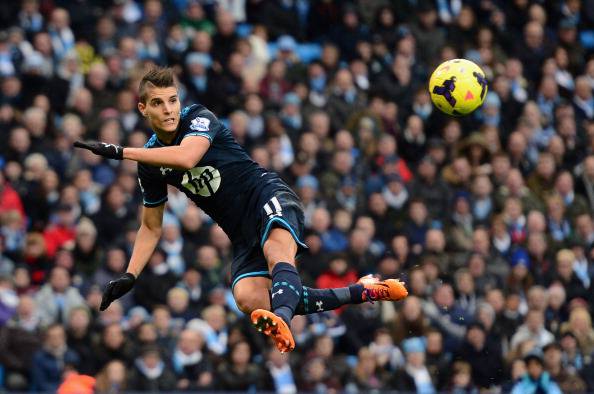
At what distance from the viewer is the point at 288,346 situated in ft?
30.9

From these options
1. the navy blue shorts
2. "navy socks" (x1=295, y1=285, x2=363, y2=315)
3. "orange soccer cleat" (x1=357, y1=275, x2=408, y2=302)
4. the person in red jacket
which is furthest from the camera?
the person in red jacket

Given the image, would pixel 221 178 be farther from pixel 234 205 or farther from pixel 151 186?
pixel 151 186

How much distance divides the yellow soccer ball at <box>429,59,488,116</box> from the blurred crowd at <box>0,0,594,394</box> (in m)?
4.11

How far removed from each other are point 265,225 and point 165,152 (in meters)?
1.06

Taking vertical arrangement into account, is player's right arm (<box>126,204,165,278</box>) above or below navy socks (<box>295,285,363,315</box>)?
above

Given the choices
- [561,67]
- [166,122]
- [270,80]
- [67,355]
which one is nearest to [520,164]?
[561,67]

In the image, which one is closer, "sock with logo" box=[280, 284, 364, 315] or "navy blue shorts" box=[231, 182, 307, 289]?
"navy blue shorts" box=[231, 182, 307, 289]

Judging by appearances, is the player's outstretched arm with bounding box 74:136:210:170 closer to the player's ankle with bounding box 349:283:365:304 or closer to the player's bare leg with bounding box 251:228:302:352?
the player's bare leg with bounding box 251:228:302:352

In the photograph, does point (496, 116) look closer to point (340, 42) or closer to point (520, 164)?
point (520, 164)

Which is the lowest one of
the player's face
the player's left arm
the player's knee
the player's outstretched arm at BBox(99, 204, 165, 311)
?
the player's outstretched arm at BBox(99, 204, 165, 311)

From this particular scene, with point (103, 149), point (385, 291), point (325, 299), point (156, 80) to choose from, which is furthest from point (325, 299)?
point (103, 149)

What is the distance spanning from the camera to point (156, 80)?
1024 centimetres

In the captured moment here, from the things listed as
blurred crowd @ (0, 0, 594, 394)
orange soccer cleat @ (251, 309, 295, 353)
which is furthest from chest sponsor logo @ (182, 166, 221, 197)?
blurred crowd @ (0, 0, 594, 394)

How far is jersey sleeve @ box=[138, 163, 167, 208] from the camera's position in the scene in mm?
10844
